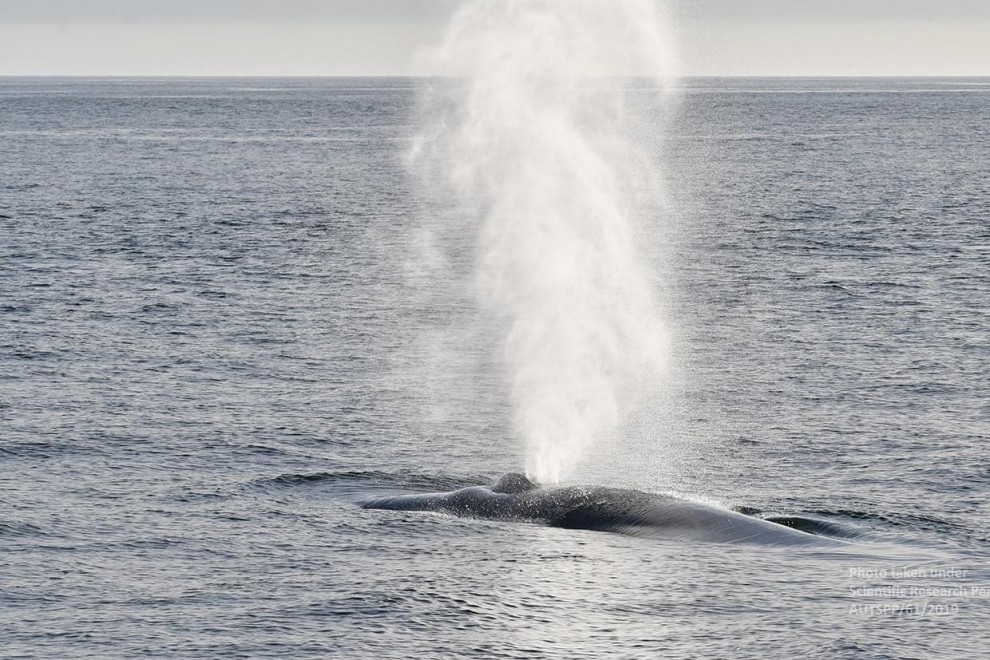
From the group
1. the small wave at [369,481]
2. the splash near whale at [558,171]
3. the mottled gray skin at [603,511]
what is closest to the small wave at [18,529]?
the small wave at [369,481]

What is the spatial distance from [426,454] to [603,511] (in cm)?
640

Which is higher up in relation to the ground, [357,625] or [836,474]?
[836,474]

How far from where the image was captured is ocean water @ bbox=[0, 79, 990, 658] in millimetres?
20141

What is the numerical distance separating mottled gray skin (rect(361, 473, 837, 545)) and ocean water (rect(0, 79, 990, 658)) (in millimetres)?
601

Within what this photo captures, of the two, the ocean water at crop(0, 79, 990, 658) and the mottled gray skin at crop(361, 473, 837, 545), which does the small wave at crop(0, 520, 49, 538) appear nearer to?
the ocean water at crop(0, 79, 990, 658)

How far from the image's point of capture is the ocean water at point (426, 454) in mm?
20141

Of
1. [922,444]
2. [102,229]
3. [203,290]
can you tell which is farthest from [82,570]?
[102,229]

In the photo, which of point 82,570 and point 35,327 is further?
point 35,327

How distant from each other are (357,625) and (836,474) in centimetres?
1191

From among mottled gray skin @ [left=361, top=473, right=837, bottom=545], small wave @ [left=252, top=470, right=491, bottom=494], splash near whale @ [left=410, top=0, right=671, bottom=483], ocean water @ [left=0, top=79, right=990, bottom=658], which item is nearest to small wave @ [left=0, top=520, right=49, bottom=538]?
ocean water @ [left=0, top=79, right=990, bottom=658]

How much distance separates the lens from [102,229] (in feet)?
238

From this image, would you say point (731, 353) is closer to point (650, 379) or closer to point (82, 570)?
point (650, 379)

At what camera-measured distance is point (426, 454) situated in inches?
1201

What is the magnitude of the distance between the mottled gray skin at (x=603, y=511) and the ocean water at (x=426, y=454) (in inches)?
23.7
